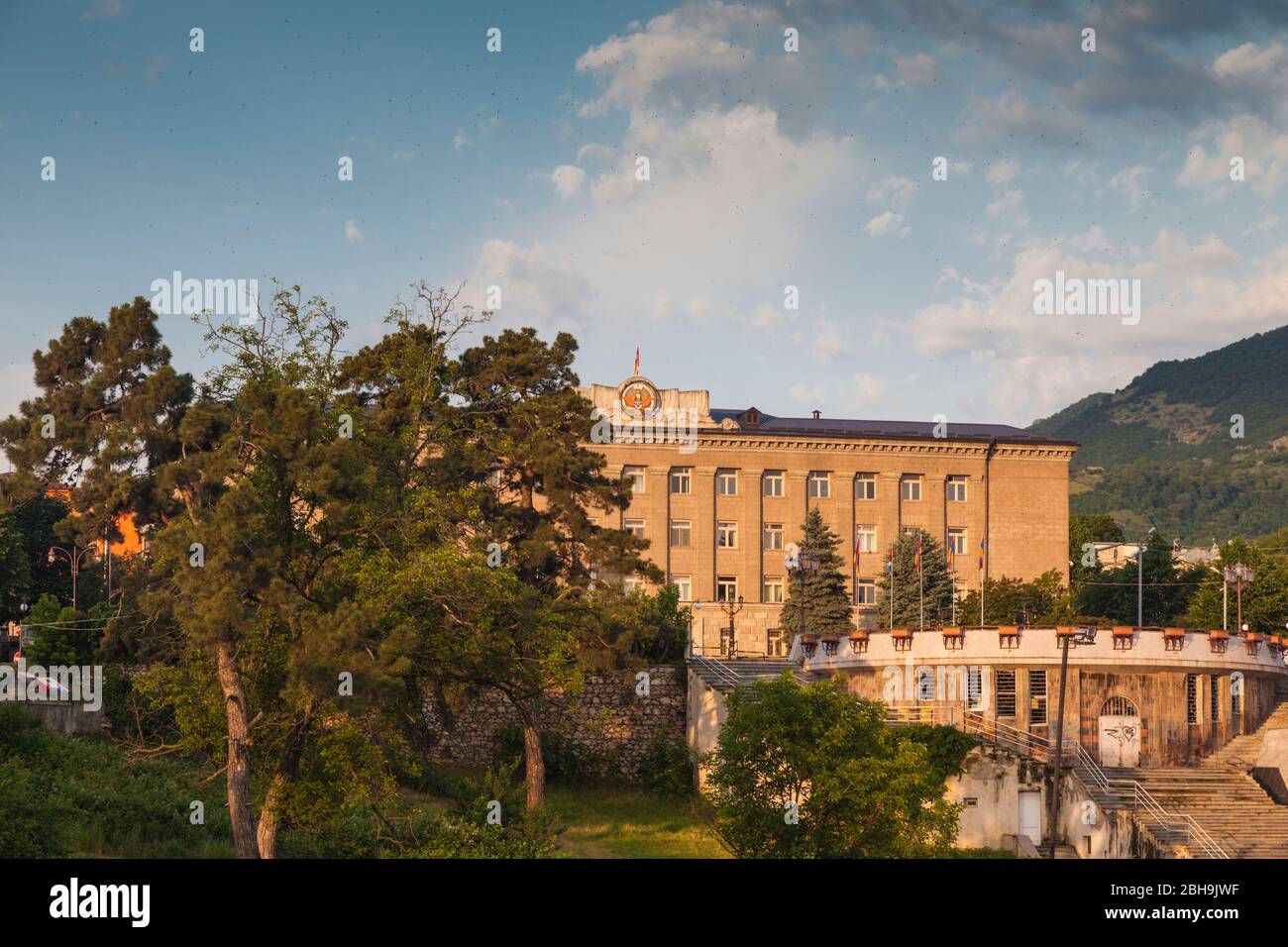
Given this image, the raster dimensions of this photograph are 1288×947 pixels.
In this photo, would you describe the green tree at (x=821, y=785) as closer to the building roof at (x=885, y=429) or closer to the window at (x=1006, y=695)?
the window at (x=1006, y=695)

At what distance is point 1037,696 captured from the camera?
39062 mm

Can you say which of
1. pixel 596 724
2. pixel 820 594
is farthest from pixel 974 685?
pixel 820 594

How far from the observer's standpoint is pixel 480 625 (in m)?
30.3

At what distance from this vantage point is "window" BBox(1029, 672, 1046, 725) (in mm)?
38938

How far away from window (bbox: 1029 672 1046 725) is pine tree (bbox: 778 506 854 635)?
83.4ft

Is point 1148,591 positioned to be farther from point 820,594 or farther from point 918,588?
point 820,594

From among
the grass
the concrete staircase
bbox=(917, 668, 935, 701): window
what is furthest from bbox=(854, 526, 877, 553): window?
the concrete staircase

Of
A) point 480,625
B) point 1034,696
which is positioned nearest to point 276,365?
point 480,625

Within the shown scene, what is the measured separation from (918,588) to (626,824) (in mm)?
35137

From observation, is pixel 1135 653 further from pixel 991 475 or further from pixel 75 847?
pixel 991 475

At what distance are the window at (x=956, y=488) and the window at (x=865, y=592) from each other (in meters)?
7.68

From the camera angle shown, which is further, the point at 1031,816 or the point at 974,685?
the point at 974,685
